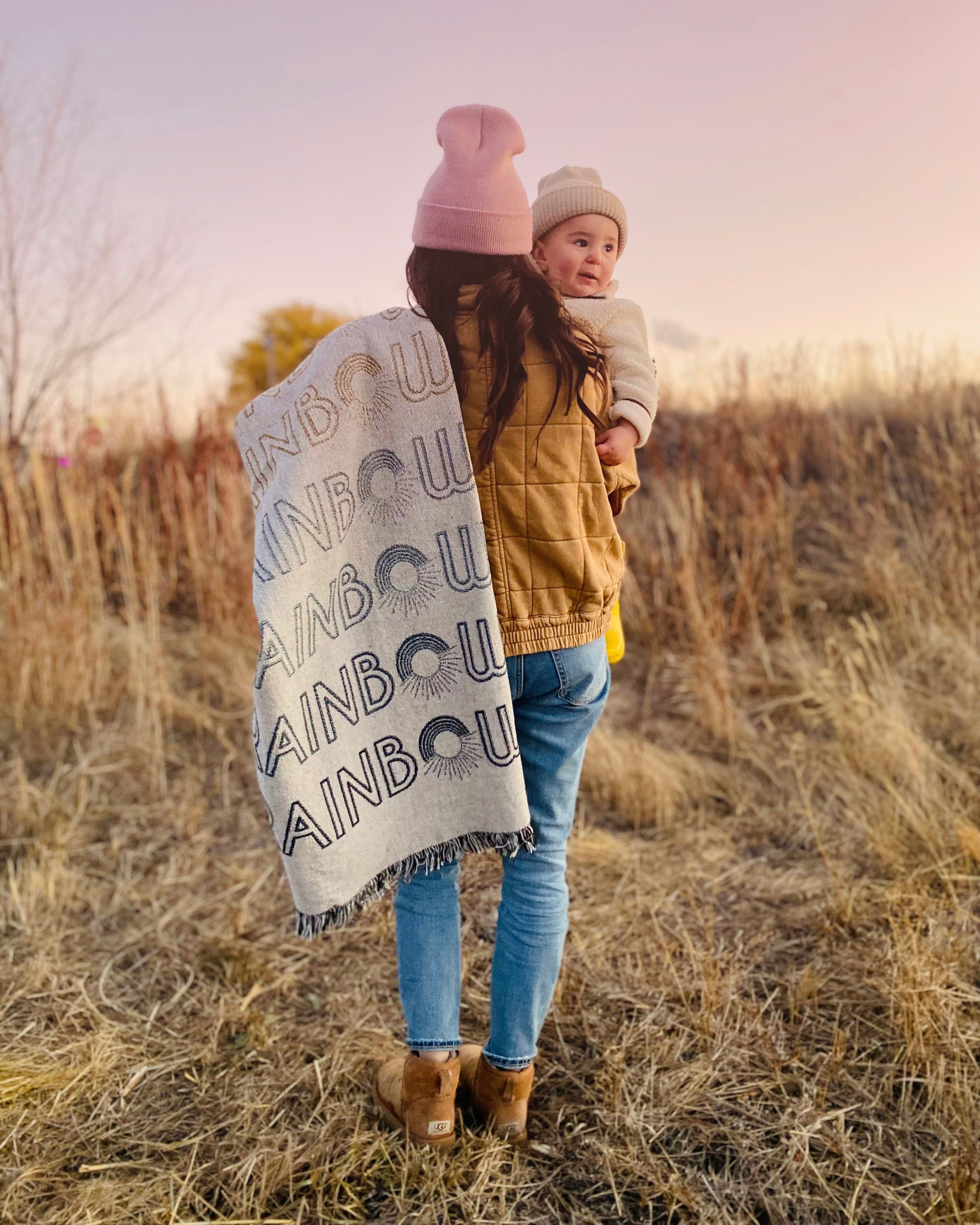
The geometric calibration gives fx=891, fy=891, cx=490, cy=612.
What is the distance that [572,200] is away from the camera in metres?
1.29

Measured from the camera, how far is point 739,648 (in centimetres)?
407

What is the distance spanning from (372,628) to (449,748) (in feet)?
0.72

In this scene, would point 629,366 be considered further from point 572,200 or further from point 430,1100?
point 430,1100

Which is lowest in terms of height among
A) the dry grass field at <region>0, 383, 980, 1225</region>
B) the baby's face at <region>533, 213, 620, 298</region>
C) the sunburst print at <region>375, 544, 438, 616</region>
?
the dry grass field at <region>0, 383, 980, 1225</region>

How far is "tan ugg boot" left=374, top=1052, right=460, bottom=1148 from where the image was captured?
58.0 inches

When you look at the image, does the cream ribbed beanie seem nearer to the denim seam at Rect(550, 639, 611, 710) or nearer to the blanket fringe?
the denim seam at Rect(550, 639, 611, 710)

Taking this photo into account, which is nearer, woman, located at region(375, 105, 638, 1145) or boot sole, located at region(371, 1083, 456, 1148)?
woman, located at region(375, 105, 638, 1145)

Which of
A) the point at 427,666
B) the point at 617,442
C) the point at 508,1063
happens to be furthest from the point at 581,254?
the point at 508,1063

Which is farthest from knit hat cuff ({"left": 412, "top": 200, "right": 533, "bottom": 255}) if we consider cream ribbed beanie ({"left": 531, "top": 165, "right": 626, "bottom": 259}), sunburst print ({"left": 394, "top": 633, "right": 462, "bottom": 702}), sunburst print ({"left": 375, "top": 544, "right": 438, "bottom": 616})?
sunburst print ({"left": 394, "top": 633, "right": 462, "bottom": 702})

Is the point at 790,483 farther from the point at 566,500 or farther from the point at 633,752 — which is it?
the point at 566,500

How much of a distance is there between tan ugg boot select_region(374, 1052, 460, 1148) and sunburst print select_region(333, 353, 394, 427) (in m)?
1.05

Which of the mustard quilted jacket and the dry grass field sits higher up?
the mustard quilted jacket

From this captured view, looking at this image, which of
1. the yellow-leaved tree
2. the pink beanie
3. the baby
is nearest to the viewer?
the pink beanie

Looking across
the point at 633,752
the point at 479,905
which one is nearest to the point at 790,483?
the point at 633,752
